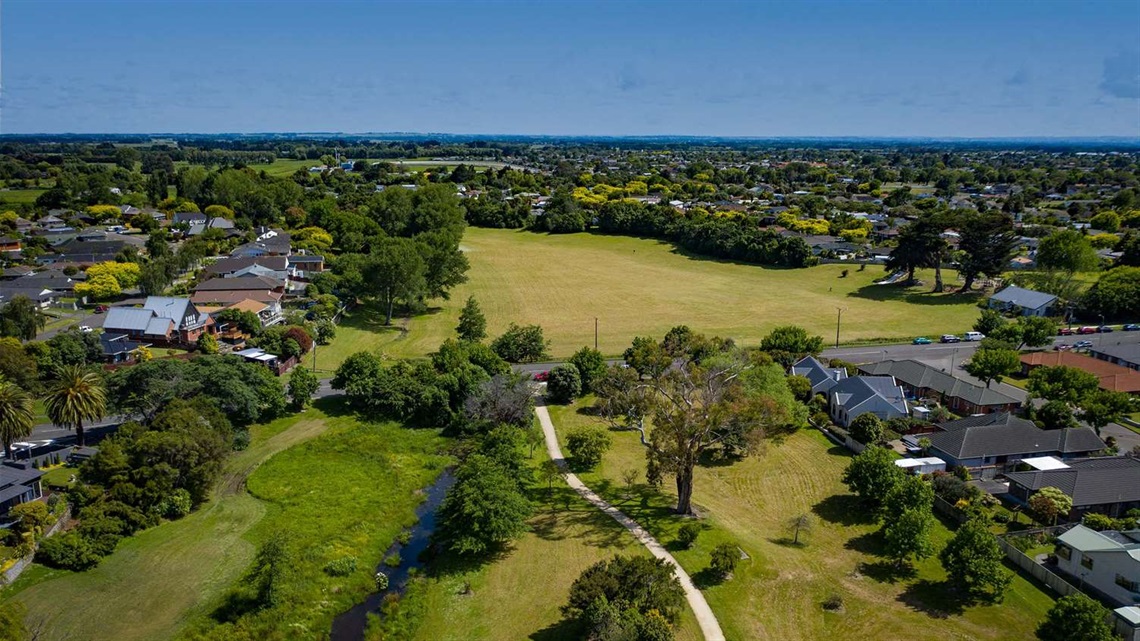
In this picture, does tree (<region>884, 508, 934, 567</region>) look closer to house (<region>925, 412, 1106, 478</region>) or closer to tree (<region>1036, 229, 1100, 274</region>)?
house (<region>925, 412, 1106, 478</region>)

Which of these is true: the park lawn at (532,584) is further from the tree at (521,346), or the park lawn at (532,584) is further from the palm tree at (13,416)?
the tree at (521,346)

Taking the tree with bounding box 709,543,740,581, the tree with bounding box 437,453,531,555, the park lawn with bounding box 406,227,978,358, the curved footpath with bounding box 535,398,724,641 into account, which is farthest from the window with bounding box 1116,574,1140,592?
the park lawn with bounding box 406,227,978,358

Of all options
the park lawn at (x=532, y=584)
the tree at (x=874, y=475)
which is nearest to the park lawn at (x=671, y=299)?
the park lawn at (x=532, y=584)

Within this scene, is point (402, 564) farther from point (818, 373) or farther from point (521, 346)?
point (818, 373)

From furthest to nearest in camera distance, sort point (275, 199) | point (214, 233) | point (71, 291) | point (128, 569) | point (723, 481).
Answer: point (275, 199), point (214, 233), point (71, 291), point (723, 481), point (128, 569)

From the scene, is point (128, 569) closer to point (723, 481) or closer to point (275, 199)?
point (723, 481)

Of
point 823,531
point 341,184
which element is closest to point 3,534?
point 823,531
